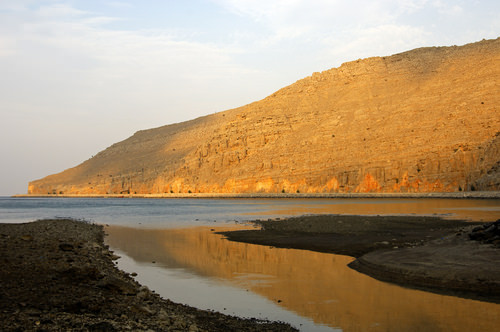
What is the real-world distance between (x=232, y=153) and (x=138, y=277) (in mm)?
90265

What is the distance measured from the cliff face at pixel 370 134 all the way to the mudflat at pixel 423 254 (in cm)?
4838

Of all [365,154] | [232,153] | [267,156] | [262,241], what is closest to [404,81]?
[365,154]

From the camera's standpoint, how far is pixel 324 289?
11266 mm

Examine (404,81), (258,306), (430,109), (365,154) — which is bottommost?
(258,306)

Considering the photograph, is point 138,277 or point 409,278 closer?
point 409,278

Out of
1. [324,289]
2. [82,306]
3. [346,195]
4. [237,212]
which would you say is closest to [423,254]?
[324,289]

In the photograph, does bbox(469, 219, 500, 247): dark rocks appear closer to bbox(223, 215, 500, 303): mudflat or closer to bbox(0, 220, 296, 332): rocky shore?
bbox(223, 215, 500, 303): mudflat

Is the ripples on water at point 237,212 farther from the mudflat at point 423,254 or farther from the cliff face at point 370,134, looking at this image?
the cliff face at point 370,134

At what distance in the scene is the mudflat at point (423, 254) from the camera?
10680mm

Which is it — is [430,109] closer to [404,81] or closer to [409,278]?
[404,81]

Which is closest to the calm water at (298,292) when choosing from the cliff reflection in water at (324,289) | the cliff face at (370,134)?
the cliff reflection in water at (324,289)

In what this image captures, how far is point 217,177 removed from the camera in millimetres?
104500

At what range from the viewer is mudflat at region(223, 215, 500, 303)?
10.7 m

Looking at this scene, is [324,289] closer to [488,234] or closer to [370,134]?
[488,234]
